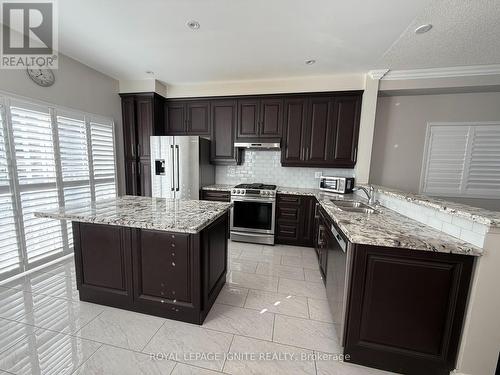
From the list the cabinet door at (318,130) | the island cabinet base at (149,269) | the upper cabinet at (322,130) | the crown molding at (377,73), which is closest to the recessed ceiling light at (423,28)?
the crown molding at (377,73)

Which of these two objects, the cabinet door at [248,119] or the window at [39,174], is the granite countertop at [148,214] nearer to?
the window at [39,174]

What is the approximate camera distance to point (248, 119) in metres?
3.63

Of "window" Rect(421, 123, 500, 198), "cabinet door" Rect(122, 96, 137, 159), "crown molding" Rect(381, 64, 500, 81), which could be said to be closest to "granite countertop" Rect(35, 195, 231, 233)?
"cabinet door" Rect(122, 96, 137, 159)

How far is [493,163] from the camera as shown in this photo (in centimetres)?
312

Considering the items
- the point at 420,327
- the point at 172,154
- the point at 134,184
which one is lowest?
the point at 420,327

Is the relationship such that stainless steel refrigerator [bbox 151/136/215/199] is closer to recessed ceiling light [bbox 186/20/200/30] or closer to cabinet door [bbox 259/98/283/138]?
cabinet door [bbox 259/98/283/138]

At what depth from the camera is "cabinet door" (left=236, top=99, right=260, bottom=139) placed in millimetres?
3588

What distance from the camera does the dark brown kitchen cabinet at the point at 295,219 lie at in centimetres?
332

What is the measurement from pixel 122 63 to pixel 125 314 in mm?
3357

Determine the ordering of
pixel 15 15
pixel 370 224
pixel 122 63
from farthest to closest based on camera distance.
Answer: pixel 122 63 < pixel 15 15 < pixel 370 224

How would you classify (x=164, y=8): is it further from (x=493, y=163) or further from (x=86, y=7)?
(x=493, y=163)

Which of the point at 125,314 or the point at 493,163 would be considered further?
the point at 493,163

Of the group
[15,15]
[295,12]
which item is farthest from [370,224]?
[15,15]

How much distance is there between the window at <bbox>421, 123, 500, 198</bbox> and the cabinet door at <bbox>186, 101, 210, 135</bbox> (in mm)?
3784
